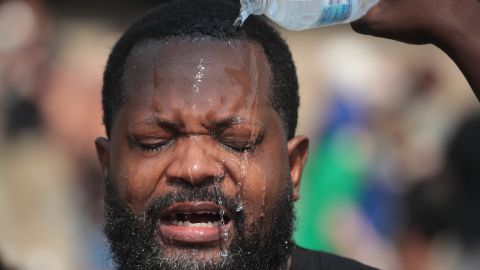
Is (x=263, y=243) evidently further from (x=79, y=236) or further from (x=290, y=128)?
(x=79, y=236)

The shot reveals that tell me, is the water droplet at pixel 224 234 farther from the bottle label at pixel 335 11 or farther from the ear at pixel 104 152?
the bottle label at pixel 335 11

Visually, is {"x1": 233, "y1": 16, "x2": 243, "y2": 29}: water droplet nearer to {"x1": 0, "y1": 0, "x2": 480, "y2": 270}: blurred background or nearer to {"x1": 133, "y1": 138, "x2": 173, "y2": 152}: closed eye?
{"x1": 133, "y1": 138, "x2": 173, "y2": 152}: closed eye

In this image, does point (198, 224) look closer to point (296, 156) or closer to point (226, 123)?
point (226, 123)

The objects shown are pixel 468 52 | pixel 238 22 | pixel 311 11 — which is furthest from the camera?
pixel 238 22

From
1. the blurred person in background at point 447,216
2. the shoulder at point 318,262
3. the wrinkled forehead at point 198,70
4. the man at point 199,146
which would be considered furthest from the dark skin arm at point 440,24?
the blurred person in background at point 447,216

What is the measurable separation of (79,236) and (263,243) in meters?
3.42

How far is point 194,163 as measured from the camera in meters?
3.55

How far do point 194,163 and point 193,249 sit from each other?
305 mm

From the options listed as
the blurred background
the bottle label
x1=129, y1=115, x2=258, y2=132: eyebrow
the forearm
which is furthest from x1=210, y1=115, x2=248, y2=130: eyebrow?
the blurred background

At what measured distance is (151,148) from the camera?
3.68 metres

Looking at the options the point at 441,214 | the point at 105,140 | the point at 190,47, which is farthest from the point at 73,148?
the point at 190,47

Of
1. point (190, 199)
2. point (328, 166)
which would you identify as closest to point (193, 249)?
point (190, 199)

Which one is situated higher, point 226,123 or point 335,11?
point 335,11

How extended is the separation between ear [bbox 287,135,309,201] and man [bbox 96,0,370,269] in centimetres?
8
